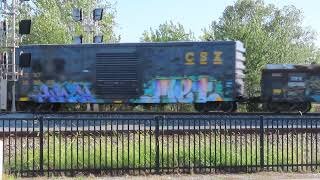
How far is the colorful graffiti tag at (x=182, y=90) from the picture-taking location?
90.2ft

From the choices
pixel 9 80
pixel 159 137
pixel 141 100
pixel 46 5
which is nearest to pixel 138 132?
pixel 159 137

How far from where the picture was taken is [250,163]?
12.9m

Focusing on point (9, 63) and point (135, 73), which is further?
point (9, 63)

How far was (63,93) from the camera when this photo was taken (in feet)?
95.3

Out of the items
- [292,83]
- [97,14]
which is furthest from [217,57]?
[97,14]

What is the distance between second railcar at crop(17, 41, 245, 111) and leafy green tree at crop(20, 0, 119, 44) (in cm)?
1309

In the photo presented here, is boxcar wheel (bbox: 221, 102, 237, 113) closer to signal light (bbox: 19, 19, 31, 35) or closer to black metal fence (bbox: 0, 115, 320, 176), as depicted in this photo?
signal light (bbox: 19, 19, 31, 35)

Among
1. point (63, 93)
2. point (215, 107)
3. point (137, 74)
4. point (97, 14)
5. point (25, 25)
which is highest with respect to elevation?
point (97, 14)

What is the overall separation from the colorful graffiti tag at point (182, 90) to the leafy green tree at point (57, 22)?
1511 centimetres

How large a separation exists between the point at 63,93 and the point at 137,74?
3.70 metres

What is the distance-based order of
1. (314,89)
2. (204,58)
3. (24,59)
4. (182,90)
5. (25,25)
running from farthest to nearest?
(25,25), (24,59), (182,90), (204,58), (314,89)

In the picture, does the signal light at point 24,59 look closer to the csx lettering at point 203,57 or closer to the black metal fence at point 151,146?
the csx lettering at point 203,57

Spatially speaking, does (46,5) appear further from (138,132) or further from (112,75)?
(138,132)

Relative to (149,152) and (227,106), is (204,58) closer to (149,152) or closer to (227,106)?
(227,106)
